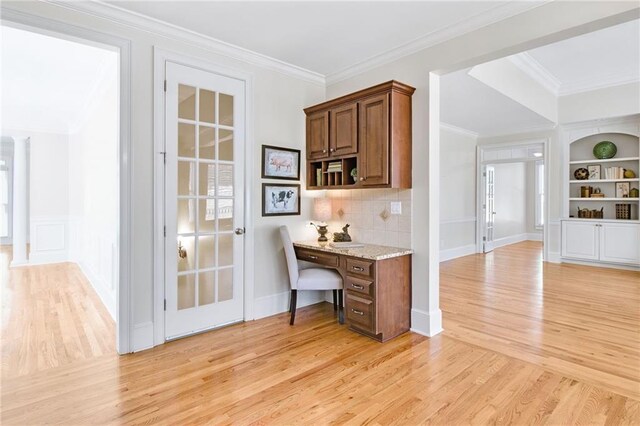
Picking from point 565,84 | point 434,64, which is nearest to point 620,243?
point 565,84

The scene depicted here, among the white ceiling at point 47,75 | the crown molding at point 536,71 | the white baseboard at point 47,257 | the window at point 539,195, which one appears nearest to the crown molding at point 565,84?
the crown molding at point 536,71

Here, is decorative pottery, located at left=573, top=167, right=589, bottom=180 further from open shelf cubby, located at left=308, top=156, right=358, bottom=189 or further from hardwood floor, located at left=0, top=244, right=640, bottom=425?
open shelf cubby, located at left=308, top=156, right=358, bottom=189

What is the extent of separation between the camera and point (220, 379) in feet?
7.91

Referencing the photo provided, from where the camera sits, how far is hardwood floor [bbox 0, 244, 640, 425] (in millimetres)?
2027

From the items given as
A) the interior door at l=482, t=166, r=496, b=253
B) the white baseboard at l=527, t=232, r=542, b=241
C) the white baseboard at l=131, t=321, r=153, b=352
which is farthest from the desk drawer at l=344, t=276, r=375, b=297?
the white baseboard at l=527, t=232, r=542, b=241

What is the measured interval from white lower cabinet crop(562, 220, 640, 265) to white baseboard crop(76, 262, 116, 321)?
299 inches

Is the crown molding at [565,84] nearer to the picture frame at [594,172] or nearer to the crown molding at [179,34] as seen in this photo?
the picture frame at [594,172]

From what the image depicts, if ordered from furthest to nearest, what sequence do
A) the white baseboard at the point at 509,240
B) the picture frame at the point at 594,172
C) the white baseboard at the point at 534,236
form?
the white baseboard at the point at 534,236 → the white baseboard at the point at 509,240 → the picture frame at the point at 594,172

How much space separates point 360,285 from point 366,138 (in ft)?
4.59

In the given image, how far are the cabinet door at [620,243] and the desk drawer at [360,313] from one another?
5684 millimetres

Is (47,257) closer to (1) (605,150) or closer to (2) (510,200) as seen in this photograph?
(1) (605,150)

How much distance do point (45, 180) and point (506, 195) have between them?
11091 mm

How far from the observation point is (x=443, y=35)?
303 centimetres

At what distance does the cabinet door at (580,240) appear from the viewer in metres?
6.36
